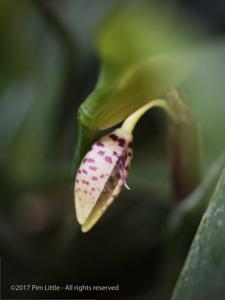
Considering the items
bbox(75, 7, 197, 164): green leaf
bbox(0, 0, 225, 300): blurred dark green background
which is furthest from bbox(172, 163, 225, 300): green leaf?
bbox(0, 0, 225, 300): blurred dark green background

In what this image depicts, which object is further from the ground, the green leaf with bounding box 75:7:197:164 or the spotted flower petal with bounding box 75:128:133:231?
the green leaf with bounding box 75:7:197:164

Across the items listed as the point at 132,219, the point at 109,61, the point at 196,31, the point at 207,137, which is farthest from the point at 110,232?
the point at 109,61

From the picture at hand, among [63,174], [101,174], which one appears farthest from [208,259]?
[63,174]

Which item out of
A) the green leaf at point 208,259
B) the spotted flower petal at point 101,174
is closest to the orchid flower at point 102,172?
the spotted flower petal at point 101,174

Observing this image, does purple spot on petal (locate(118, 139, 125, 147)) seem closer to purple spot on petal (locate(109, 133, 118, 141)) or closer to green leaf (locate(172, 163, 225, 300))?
purple spot on petal (locate(109, 133, 118, 141))

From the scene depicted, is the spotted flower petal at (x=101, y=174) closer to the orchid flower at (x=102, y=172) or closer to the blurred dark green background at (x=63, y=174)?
the orchid flower at (x=102, y=172)

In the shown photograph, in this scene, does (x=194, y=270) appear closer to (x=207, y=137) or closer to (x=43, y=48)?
(x=207, y=137)
